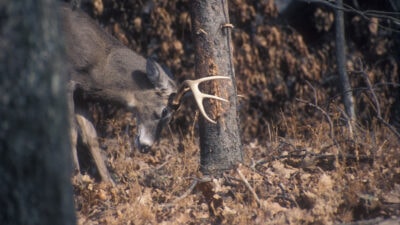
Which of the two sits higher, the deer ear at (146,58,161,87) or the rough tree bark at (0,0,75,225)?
the deer ear at (146,58,161,87)

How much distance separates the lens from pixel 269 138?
26.6ft

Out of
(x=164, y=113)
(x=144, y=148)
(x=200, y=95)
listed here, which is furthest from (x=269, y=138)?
(x=200, y=95)

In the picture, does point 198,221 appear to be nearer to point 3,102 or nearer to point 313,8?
point 3,102

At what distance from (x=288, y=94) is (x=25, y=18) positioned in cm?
669

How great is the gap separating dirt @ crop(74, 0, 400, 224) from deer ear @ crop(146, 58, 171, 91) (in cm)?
67

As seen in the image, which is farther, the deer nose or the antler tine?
the deer nose

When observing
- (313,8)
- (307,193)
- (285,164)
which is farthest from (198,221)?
(313,8)

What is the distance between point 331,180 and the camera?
530cm

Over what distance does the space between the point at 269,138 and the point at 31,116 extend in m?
5.54

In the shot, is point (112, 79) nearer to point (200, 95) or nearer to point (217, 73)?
point (200, 95)

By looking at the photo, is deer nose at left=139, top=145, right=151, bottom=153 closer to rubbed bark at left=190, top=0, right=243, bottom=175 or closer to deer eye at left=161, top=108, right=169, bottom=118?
deer eye at left=161, top=108, right=169, bottom=118

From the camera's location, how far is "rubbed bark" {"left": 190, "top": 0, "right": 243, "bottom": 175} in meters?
6.00

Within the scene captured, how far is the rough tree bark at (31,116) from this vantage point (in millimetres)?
2895

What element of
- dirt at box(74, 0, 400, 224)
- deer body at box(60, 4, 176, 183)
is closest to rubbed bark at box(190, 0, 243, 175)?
dirt at box(74, 0, 400, 224)
